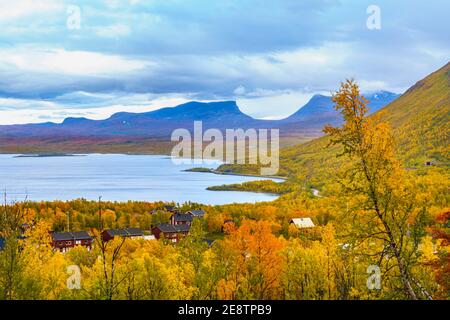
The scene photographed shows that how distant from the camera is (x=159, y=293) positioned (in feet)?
83.3

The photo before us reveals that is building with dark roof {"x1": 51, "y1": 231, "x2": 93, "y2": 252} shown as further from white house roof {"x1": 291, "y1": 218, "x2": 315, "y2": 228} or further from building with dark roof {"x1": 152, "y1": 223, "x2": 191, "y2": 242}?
white house roof {"x1": 291, "y1": 218, "x2": 315, "y2": 228}

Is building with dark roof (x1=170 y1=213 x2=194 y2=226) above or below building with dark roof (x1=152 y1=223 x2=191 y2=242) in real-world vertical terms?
above

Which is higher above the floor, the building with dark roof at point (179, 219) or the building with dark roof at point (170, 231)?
the building with dark roof at point (179, 219)

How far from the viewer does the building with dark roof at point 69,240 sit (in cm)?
6769

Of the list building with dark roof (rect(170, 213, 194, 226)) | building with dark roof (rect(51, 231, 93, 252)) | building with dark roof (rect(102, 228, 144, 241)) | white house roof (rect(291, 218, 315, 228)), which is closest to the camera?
building with dark roof (rect(51, 231, 93, 252))

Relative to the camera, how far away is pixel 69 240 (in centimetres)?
6875

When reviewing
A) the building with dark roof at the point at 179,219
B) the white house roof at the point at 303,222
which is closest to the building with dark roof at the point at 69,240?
the building with dark roof at the point at 179,219

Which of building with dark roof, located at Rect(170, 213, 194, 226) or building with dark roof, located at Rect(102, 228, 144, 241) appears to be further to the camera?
building with dark roof, located at Rect(170, 213, 194, 226)

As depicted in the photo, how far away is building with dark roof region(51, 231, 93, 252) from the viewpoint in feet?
222

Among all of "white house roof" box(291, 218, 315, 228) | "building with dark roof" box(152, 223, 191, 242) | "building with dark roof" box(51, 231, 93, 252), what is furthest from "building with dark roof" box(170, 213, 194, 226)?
"building with dark roof" box(51, 231, 93, 252)

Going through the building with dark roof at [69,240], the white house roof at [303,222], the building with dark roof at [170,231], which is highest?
the white house roof at [303,222]

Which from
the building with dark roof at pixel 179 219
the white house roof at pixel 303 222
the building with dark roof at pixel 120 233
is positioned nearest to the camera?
the building with dark roof at pixel 120 233

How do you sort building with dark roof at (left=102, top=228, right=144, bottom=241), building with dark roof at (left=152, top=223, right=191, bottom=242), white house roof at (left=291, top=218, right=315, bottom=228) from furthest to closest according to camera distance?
white house roof at (left=291, top=218, right=315, bottom=228), building with dark roof at (left=152, top=223, right=191, bottom=242), building with dark roof at (left=102, top=228, right=144, bottom=241)

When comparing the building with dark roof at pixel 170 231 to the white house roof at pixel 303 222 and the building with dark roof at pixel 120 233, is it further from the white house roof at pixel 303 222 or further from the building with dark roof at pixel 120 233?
the white house roof at pixel 303 222
